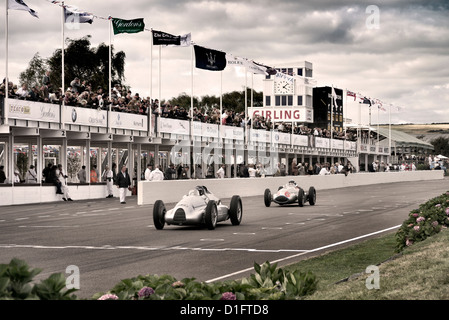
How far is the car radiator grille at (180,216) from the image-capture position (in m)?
20.2

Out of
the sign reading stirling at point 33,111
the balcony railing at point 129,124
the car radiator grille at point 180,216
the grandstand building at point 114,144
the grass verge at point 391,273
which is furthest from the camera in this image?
the grandstand building at point 114,144

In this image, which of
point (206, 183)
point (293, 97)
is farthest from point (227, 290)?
point (293, 97)

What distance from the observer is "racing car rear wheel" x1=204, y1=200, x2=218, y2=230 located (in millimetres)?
20281

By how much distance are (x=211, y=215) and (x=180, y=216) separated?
0.84 metres

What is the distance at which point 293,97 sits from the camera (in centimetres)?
11050

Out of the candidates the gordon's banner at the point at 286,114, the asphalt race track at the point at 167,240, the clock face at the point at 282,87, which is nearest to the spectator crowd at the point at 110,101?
the asphalt race track at the point at 167,240

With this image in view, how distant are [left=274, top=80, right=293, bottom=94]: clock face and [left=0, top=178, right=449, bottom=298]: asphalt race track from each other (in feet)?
270

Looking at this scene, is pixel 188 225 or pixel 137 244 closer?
pixel 137 244

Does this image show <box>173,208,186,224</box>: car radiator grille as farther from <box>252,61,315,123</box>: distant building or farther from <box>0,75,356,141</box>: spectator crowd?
<box>252,61,315,123</box>: distant building

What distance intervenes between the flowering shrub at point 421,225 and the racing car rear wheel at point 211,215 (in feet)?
23.9

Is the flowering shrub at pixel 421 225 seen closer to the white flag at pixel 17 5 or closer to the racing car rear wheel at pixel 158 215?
the racing car rear wheel at pixel 158 215

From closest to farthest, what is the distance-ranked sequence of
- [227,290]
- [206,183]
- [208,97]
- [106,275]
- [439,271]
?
[227,290] < [439,271] < [106,275] < [206,183] < [208,97]
